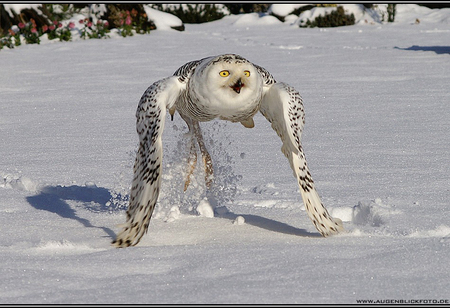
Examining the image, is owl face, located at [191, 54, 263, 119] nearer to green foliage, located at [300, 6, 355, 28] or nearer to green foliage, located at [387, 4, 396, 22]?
green foliage, located at [300, 6, 355, 28]

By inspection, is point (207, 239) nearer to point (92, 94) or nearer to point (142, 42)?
point (92, 94)

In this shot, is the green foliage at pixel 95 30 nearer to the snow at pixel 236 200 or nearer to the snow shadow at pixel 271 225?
the snow at pixel 236 200

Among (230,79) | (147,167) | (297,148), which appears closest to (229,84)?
(230,79)

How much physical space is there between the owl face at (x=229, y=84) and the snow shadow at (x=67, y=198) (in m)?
1.12

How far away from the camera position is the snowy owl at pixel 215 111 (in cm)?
359

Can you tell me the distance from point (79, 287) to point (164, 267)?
433 millimetres

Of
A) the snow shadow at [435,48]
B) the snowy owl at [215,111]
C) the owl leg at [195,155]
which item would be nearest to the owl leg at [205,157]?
the owl leg at [195,155]

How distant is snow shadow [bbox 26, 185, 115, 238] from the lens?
15.0ft

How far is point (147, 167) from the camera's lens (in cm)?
363

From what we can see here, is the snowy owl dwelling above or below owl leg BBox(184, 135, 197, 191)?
above

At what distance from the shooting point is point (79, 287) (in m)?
2.95

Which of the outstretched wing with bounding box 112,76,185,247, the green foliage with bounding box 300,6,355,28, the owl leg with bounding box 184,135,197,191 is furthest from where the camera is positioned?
the green foliage with bounding box 300,6,355,28

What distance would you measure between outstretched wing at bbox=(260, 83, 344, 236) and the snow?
0.41 ft

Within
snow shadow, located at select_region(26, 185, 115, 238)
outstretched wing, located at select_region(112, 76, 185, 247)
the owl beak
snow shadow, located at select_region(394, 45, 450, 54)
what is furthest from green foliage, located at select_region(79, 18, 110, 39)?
the owl beak
